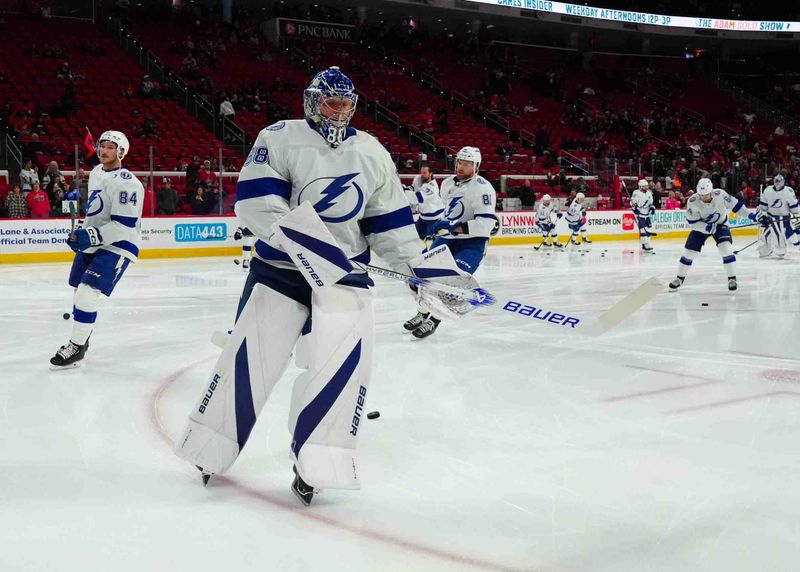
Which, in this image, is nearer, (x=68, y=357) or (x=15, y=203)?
(x=68, y=357)

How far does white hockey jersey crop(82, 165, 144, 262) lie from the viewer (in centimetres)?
577

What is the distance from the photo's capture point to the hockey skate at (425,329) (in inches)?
277

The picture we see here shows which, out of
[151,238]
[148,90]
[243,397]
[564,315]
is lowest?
[151,238]

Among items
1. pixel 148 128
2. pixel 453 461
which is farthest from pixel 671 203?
pixel 453 461

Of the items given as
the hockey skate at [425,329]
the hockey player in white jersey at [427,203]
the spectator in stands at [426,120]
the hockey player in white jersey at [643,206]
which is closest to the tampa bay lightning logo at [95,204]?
the hockey skate at [425,329]

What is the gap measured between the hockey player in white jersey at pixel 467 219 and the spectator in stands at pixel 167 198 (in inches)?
364

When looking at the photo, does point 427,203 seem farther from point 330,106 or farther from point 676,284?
point 330,106

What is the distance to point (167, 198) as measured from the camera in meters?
15.5

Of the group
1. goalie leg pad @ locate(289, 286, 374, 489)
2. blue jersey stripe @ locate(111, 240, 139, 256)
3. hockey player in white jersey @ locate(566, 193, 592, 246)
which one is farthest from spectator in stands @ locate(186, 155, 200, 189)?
goalie leg pad @ locate(289, 286, 374, 489)

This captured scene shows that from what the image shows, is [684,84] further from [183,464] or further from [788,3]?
[183,464]

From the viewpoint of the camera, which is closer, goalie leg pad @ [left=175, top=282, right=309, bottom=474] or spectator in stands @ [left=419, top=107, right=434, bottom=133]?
goalie leg pad @ [left=175, top=282, right=309, bottom=474]

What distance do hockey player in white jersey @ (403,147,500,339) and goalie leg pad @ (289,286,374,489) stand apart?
3.96m

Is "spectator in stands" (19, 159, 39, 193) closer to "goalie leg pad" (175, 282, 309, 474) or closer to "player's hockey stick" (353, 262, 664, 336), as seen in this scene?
"goalie leg pad" (175, 282, 309, 474)

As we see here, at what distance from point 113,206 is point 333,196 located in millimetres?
3133
